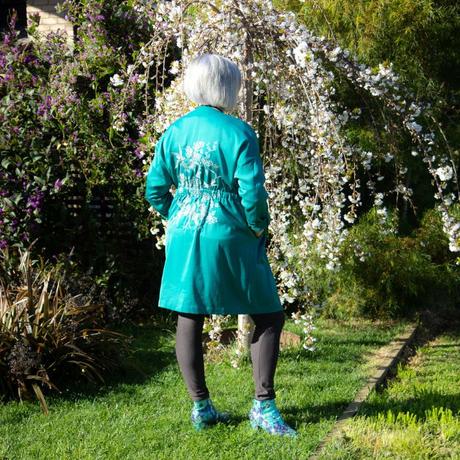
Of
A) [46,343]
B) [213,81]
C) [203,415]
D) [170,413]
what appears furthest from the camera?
[46,343]

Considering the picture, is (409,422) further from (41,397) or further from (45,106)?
(45,106)

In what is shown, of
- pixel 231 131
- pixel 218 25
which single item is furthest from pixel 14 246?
pixel 231 131

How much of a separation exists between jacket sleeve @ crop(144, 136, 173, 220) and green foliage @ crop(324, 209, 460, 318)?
278 centimetres

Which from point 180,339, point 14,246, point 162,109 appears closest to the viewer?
point 180,339

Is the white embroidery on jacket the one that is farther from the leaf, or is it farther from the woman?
the leaf

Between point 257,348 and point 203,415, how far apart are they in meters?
0.45

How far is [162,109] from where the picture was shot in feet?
15.3

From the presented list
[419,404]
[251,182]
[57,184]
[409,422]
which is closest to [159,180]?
[251,182]

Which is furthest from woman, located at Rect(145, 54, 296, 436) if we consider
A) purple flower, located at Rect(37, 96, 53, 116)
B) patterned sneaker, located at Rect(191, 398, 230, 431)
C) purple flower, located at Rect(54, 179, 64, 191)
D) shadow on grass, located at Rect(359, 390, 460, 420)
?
purple flower, located at Rect(37, 96, 53, 116)

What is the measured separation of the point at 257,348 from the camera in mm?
3477

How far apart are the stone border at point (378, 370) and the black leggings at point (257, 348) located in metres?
0.38

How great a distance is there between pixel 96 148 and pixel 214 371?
2.23m

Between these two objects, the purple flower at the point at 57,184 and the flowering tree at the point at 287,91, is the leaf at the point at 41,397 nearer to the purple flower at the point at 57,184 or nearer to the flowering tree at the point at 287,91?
the flowering tree at the point at 287,91

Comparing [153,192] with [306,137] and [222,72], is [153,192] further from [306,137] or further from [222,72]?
[306,137]
